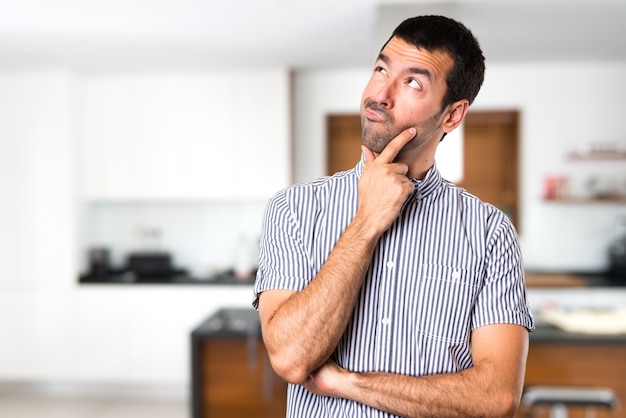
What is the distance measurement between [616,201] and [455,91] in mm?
4281

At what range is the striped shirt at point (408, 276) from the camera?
129 centimetres

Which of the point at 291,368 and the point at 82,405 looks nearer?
the point at 291,368

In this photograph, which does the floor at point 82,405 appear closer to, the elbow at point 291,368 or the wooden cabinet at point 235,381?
the wooden cabinet at point 235,381

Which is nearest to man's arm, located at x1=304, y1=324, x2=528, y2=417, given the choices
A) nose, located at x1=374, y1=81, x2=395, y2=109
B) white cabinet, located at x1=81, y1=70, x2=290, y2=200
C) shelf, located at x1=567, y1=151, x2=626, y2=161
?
nose, located at x1=374, y1=81, x2=395, y2=109

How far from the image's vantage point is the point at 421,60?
4.22 feet

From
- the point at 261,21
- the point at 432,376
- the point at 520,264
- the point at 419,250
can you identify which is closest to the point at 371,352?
the point at 432,376

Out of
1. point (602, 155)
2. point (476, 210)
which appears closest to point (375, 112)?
point (476, 210)

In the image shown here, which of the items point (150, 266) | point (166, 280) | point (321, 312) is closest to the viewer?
point (321, 312)

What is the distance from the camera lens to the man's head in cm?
127

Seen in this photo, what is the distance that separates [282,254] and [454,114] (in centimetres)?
49

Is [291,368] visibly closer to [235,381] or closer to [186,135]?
[235,381]

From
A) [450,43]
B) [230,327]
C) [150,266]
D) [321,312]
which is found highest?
[450,43]

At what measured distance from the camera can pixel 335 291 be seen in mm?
1176

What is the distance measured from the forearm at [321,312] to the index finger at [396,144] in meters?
0.16
